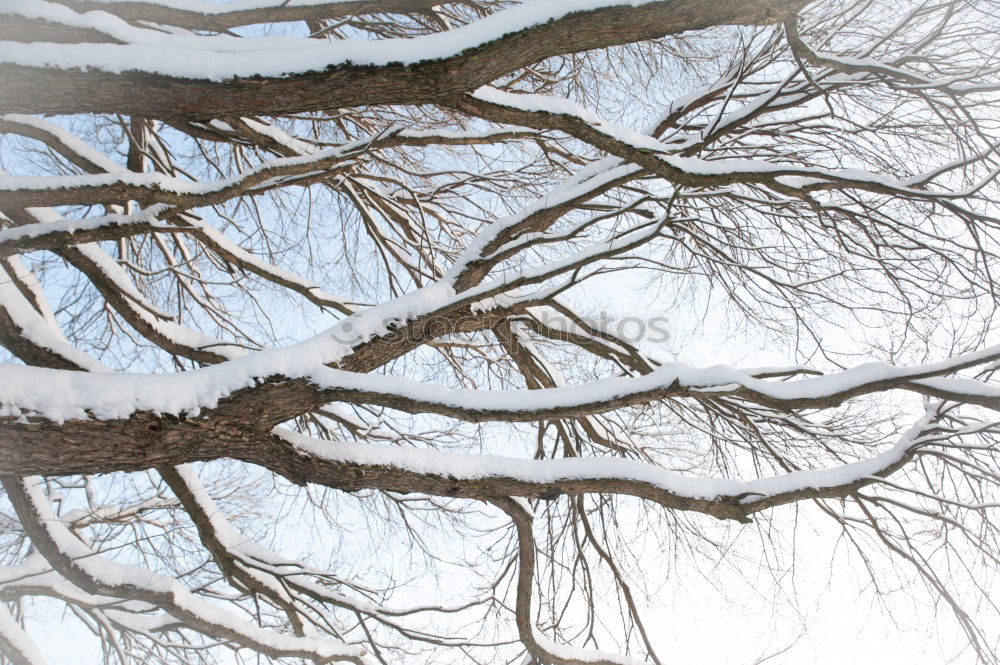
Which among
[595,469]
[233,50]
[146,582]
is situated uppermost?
[233,50]

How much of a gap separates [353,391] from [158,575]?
1.79 metres

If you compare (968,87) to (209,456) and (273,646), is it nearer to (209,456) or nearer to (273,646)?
(209,456)

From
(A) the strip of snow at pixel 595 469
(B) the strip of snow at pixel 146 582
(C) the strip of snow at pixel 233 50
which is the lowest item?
(B) the strip of snow at pixel 146 582

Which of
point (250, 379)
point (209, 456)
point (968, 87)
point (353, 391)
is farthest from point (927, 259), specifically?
point (209, 456)

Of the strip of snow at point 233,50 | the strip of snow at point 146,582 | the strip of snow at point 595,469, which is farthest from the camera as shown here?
the strip of snow at point 146,582

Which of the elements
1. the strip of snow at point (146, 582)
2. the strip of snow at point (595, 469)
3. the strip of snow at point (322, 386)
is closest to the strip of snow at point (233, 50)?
the strip of snow at point (322, 386)

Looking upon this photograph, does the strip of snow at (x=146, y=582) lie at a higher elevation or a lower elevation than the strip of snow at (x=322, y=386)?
lower

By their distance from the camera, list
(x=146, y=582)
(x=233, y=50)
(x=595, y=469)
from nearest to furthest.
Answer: (x=233, y=50)
(x=595, y=469)
(x=146, y=582)

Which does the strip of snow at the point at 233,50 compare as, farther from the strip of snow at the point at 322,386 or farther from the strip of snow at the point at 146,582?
the strip of snow at the point at 146,582

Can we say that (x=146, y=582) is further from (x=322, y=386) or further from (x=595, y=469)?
(x=595, y=469)

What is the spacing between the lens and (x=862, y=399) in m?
3.15

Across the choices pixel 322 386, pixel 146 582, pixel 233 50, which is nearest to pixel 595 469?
pixel 322 386

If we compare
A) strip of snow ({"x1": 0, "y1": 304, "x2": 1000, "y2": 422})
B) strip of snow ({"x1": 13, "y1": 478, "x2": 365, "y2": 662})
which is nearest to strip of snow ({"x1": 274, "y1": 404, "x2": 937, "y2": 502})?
strip of snow ({"x1": 0, "y1": 304, "x2": 1000, "y2": 422})

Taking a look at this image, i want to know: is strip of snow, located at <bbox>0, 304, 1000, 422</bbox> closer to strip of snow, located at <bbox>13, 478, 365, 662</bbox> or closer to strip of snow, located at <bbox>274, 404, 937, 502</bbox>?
strip of snow, located at <bbox>274, 404, 937, 502</bbox>
